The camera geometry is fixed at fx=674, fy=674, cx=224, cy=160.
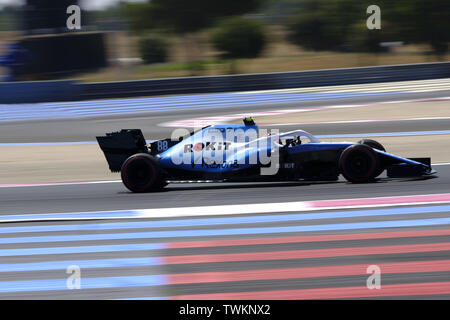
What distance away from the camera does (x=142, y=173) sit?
10188mm

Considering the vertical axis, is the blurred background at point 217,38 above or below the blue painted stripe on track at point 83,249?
above

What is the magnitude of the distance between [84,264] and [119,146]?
3.63 m

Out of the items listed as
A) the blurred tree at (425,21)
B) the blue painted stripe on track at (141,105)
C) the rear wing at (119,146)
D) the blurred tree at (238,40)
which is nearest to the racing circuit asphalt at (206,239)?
the rear wing at (119,146)

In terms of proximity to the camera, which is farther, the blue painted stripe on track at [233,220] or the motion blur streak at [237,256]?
the blue painted stripe on track at [233,220]

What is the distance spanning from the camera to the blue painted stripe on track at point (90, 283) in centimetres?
617

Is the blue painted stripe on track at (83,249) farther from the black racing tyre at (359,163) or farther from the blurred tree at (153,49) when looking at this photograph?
the blurred tree at (153,49)

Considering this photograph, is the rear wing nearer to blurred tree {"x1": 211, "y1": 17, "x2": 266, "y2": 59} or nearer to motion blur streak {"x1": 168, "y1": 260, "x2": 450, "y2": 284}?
motion blur streak {"x1": 168, "y1": 260, "x2": 450, "y2": 284}

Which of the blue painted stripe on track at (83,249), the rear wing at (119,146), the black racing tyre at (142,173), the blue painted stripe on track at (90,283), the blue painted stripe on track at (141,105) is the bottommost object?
the blue painted stripe on track at (90,283)

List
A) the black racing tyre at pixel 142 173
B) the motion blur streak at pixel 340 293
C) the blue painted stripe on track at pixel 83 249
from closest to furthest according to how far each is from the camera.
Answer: the motion blur streak at pixel 340 293 → the blue painted stripe on track at pixel 83 249 → the black racing tyre at pixel 142 173

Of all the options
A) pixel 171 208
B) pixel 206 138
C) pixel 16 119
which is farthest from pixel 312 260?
pixel 16 119

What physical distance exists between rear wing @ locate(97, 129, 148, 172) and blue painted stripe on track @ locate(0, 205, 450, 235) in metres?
1.91

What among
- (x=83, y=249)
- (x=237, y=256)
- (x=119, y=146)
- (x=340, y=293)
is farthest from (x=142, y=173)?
(x=340, y=293)

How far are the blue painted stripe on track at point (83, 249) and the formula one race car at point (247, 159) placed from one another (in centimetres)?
263

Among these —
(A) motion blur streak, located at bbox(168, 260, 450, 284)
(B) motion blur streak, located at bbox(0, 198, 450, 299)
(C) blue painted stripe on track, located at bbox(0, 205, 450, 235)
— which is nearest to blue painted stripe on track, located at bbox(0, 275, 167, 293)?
(B) motion blur streak, located at bbox(0, 198, 450, 299)
